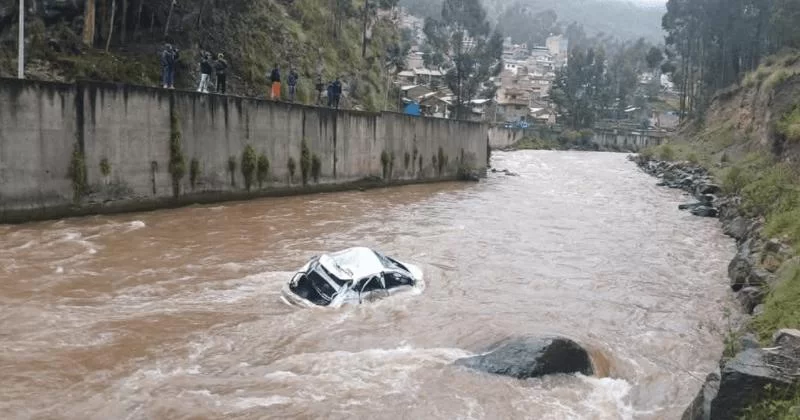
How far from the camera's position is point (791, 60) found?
38.4 m

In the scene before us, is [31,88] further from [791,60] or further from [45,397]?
[791,60]

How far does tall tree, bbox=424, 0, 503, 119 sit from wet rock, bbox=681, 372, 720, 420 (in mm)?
63351

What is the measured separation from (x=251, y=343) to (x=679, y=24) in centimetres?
6059

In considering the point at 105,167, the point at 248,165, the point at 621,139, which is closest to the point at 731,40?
the point at 248,165

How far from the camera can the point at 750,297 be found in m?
11.8

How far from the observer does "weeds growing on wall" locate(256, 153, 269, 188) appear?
24.9 m

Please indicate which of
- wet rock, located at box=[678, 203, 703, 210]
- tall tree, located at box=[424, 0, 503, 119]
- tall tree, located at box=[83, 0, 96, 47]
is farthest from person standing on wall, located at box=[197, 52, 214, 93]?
tall tree, located at box=[424, 0, 503, 119]

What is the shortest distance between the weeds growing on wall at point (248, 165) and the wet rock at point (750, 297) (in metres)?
16.8

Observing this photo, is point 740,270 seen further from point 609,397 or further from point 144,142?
point 144,142

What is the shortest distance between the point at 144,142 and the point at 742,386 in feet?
61.0

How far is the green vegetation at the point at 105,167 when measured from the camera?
1964 centimetres

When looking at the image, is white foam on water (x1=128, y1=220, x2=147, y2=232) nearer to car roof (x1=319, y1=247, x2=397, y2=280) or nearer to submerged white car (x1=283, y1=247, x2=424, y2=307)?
submerged white car (x1=283, y1=247, x2=424, y2=307)

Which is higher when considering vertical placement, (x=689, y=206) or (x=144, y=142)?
(x=144, y=142)

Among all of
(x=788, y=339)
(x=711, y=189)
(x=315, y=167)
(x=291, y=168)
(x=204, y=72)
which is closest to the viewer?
(x=788, y=339)
